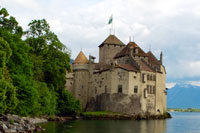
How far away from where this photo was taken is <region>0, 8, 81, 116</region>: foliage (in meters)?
35.4

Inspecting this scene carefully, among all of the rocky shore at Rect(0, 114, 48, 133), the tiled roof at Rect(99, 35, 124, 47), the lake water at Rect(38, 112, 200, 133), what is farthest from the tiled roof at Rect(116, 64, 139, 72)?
the rocky shore at Rect(0, 114, 48, 133)

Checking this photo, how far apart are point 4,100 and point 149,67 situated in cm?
5378

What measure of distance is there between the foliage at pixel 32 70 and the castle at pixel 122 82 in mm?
11024

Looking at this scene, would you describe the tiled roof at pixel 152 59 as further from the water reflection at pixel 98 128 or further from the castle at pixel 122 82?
the water reflection at pixel 98 128

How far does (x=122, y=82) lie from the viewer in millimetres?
77000

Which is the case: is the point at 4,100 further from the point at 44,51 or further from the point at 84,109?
the point at 84,109

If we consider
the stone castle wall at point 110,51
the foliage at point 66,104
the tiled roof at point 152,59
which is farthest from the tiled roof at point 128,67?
the stone castle wall at point 110,51

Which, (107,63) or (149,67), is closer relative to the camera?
(149,67)

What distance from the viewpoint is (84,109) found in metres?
85.3

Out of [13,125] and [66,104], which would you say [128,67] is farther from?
[13,125]

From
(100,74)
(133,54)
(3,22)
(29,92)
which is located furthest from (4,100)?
(133,54)

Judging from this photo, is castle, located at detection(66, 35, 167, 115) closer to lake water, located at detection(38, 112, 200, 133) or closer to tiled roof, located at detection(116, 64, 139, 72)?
tiled roof, located at detection(116, 64, 139, 72)

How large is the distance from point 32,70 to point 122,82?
30797 millimetres

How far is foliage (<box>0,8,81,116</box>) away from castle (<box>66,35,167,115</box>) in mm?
11024
